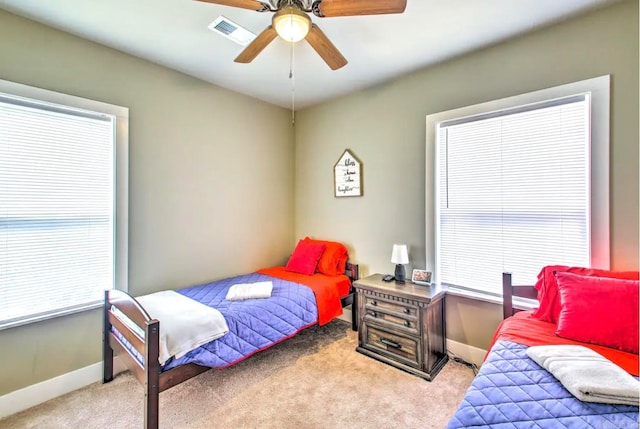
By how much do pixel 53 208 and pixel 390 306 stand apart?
2793 mm

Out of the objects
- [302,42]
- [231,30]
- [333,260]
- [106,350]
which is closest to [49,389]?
[106,350]

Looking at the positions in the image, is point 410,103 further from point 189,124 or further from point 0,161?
point 0,161

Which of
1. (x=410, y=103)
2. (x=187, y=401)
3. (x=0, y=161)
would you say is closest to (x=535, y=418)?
(x=187, y=401)

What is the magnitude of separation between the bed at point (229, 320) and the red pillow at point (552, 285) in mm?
1688

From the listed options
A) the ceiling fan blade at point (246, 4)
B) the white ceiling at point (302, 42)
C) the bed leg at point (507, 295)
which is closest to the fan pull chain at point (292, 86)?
the white ceiling at point (302, 42)

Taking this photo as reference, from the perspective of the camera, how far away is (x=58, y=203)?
2180mm

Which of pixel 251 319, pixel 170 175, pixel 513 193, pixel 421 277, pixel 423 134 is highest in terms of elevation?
pixel 423 134

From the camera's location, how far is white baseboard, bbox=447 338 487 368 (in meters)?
2.46

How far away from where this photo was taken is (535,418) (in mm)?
1025

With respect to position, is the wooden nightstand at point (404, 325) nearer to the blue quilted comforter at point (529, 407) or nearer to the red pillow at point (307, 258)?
the red pillow at point (307, 258)

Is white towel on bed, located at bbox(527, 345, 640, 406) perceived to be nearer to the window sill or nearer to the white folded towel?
the window sill

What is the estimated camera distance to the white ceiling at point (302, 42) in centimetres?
194

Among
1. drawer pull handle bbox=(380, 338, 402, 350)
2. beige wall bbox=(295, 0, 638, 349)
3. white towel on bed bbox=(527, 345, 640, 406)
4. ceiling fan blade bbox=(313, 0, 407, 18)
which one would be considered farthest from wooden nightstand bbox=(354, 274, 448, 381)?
ceiling fan blade bbox=(313, 0, 407, 18)

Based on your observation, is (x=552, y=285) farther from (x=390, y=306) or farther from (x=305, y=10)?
(x=305, y=10)
